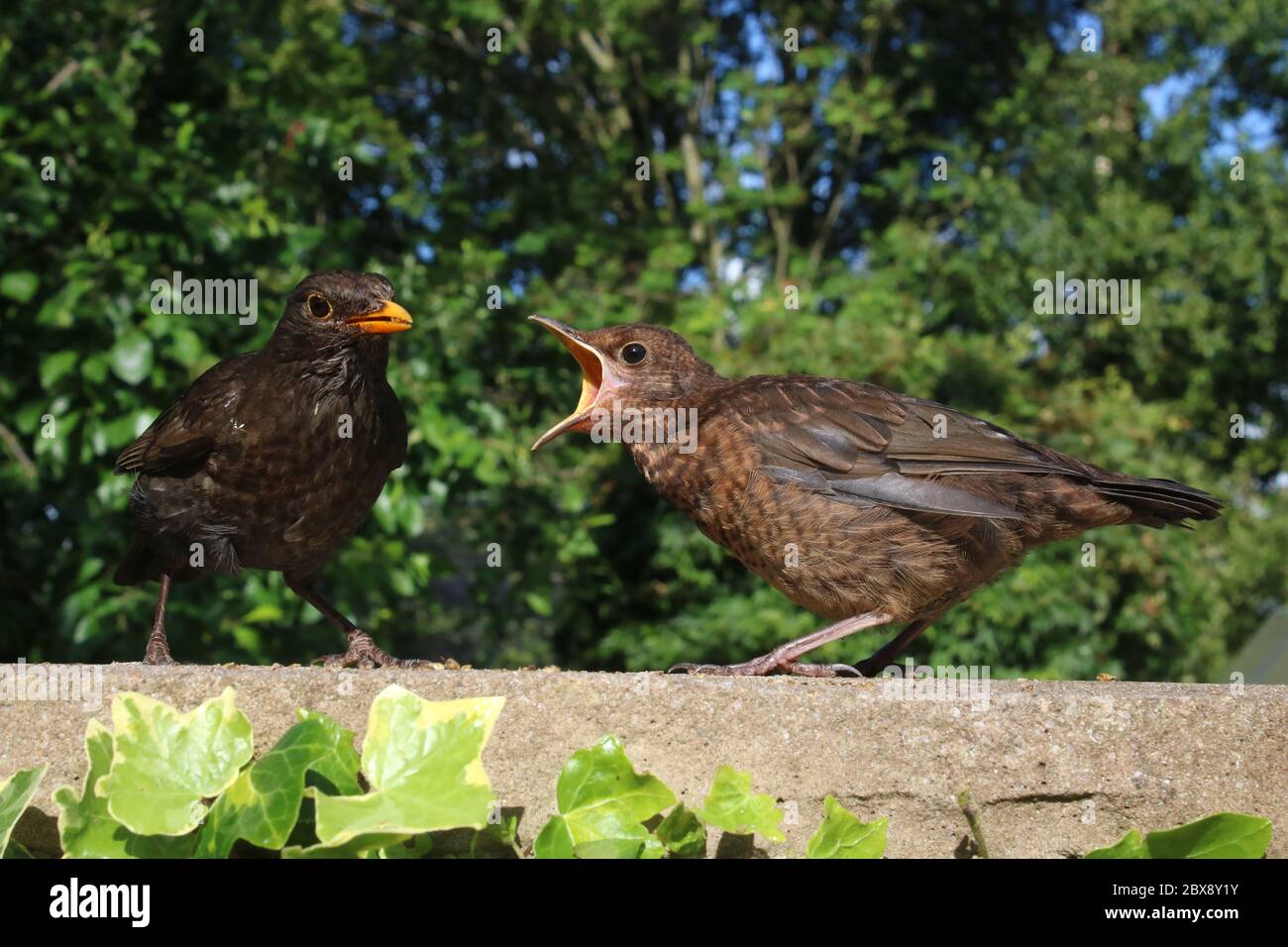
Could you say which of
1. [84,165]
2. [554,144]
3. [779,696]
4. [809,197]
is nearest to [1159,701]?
[779,696]

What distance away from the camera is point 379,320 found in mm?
3426

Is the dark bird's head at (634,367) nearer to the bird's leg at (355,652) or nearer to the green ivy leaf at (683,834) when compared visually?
the bird's leg at (355,652)

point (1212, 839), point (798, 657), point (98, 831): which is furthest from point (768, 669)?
point (98, 831)

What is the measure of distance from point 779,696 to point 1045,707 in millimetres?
470

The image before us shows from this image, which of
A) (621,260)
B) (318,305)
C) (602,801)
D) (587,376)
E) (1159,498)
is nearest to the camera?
(602,801)

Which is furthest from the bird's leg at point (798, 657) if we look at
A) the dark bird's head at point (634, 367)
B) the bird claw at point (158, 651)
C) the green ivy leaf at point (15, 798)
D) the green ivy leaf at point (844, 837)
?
the green ivy leaf at point (15, 798)

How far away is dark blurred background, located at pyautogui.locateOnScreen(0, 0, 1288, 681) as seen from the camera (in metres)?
5.46

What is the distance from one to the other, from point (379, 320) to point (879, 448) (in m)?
1.33

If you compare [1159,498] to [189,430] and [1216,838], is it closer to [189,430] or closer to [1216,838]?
[1216,838]

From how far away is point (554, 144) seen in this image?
11.0 meters

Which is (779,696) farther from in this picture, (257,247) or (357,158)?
(357,158)

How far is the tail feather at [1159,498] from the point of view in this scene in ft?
10.4

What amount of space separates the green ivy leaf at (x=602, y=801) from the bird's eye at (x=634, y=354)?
1.64 meters

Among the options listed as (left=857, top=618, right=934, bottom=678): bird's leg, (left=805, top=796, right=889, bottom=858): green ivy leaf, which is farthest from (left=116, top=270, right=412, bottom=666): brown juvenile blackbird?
(left=805, top=796, right=889, bottom=858): green ivy leaf
